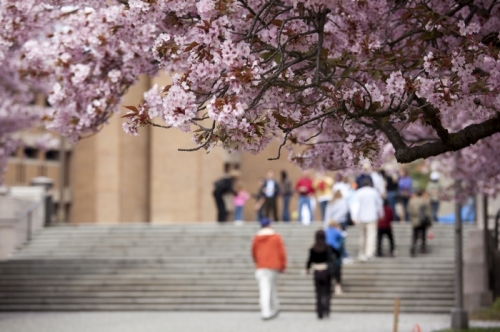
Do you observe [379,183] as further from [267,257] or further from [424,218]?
[267,257]

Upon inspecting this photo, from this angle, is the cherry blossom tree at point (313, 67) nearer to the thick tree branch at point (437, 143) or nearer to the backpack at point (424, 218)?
the thick tree branch at point (437, 143)

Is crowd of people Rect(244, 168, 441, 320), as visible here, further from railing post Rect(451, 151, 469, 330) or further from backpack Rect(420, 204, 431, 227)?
railing post Rect(451, 151, 469, 330)

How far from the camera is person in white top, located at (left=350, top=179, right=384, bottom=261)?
931 inches

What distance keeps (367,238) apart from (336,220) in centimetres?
109

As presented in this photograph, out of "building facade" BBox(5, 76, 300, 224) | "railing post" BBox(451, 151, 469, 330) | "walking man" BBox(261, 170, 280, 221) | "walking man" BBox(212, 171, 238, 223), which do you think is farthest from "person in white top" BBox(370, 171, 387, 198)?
"building facade" BBox(5, 76, 300, 224)

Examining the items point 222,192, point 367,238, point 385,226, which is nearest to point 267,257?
point 367,238

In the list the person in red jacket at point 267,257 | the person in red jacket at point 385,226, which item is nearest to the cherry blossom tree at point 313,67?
the person in red jacket at point 267,257

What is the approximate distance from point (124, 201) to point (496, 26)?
38210 millimetres

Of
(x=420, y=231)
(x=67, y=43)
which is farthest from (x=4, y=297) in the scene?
(x=67, y=43)

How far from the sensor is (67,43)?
13.2m

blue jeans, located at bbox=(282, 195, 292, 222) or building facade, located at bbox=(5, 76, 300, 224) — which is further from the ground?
building facade, located at bbox=(5, 76, 300, 224)

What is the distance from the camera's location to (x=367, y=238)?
79.9 feet

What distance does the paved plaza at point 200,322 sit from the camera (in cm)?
1777

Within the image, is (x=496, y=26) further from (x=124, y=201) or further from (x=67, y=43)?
(x=124, y=201)
